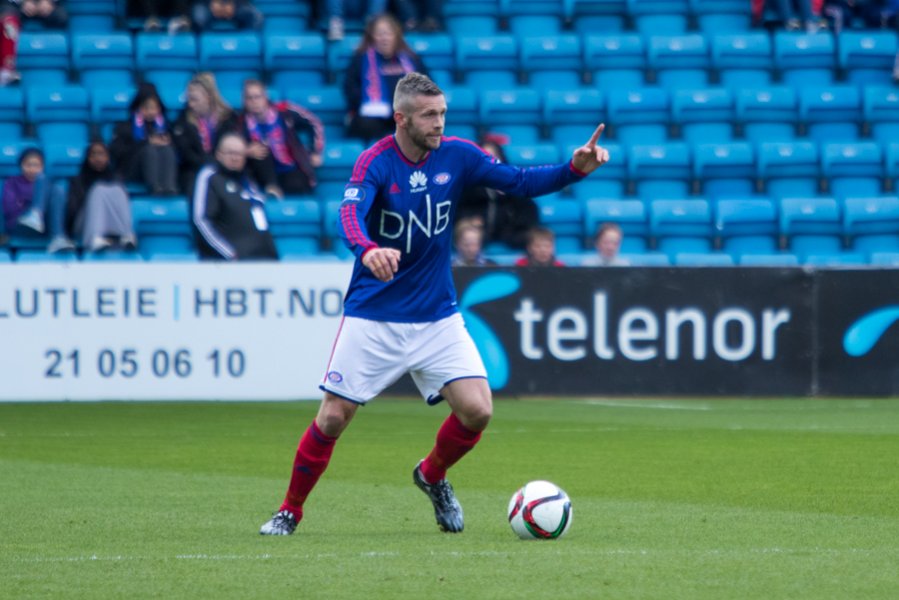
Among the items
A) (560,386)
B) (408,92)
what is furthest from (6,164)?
(408,92)

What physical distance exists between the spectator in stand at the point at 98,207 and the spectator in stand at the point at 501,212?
10.4 ft

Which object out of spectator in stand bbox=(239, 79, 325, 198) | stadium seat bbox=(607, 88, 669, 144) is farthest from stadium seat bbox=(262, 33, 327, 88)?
stadium seat bbox=(607, 88, 669, 144)

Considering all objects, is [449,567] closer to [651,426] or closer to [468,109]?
[651,426]

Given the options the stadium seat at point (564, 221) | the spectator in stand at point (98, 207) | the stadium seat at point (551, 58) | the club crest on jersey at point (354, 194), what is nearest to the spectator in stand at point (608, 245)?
the stadium seat at point (564, 221)

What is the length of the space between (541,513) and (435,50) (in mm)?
12711

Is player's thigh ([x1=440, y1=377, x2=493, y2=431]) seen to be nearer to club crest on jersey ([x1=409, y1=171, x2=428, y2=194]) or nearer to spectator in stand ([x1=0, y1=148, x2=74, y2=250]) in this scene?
club crest on jersey ([x1=409, y1=171, x2=428, y2=194])

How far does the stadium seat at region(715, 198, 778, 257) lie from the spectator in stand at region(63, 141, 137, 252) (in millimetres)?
6179

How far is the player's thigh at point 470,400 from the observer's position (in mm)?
7262

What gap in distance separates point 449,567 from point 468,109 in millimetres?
12722

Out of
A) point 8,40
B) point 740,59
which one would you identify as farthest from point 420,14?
point 8,40

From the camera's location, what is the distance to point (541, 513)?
22.7ft

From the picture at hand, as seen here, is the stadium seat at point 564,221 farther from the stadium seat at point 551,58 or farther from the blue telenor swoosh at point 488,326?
the blue telenor swoosh at point 488,326

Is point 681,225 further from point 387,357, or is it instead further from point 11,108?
A: point 387,357

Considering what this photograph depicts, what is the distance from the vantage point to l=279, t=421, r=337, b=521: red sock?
7281 millimetres
